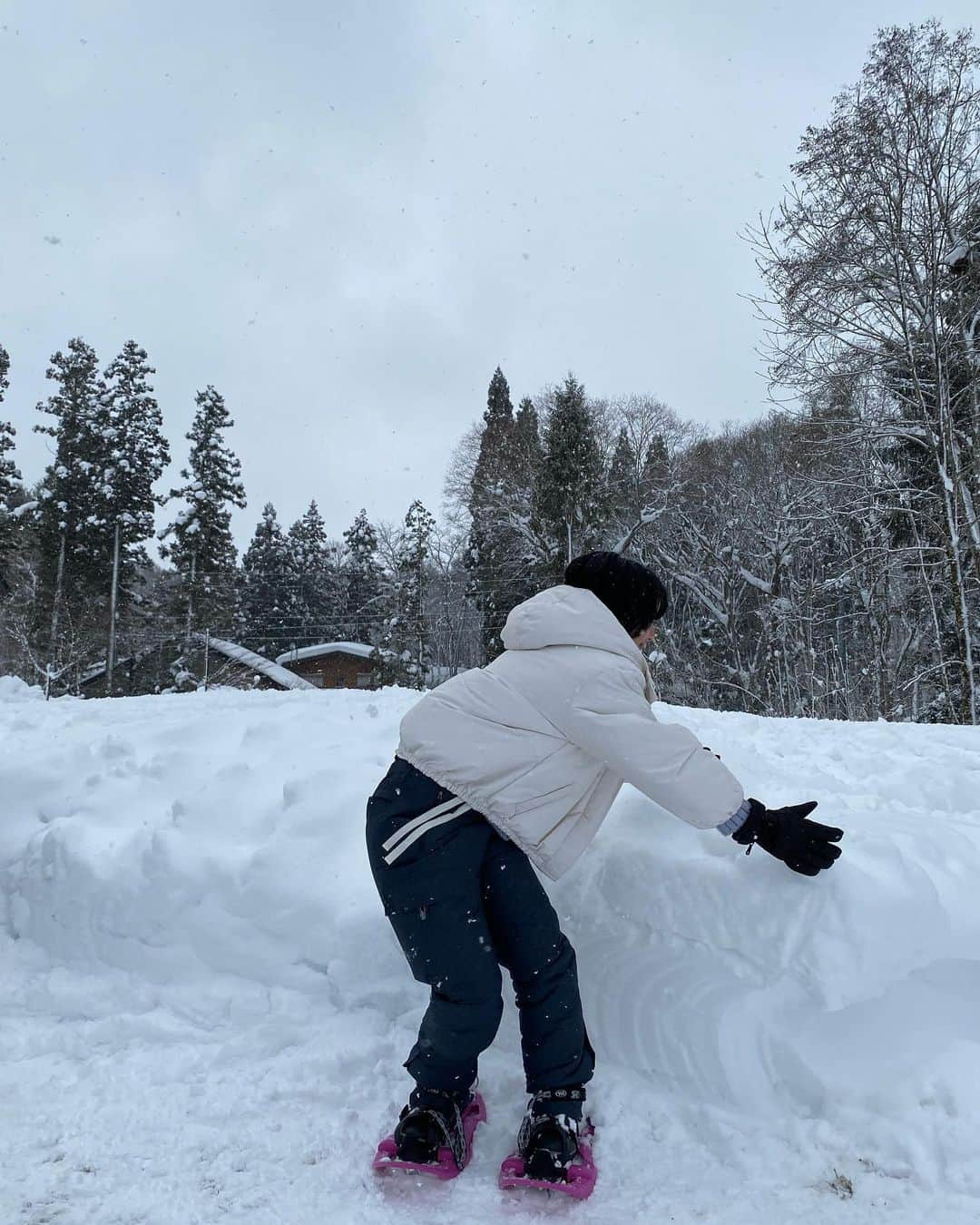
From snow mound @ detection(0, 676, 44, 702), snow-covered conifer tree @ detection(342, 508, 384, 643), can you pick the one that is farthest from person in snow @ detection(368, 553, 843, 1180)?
snow-covered conifer tree @ detection(342, 508, 384, 643)

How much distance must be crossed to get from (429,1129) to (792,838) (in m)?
1.16

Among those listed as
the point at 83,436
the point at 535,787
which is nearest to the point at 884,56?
the point at 535,787

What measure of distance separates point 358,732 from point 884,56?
A: 11.9 m

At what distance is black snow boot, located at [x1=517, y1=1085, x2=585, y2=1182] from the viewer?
6.07 feet

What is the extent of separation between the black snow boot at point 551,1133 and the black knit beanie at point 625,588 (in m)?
1.25

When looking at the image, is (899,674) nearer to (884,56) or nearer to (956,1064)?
(884,56)

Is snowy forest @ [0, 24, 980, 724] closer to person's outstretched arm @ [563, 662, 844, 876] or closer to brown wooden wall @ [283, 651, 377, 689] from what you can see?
brown wooden wall @ [283, 651, 377, 689]

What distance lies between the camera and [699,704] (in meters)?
26.5

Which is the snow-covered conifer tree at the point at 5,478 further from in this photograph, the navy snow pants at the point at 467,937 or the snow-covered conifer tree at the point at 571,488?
the navy snow pants at the point at 467,937

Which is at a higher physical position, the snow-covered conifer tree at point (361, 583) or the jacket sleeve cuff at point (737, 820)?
the snow-covered conifer tree at point (361, 583)

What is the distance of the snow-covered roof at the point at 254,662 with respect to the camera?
91.9 feet

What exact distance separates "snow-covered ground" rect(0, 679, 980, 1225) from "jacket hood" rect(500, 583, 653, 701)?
2.42 ft

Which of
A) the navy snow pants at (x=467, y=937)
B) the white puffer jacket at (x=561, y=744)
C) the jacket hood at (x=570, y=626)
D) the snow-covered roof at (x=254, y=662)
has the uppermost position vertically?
the snow-covered roof at (x=254, y=662)

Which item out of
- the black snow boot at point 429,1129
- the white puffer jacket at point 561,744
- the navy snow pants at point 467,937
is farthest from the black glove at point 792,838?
the black snow boot at point 429,1129
